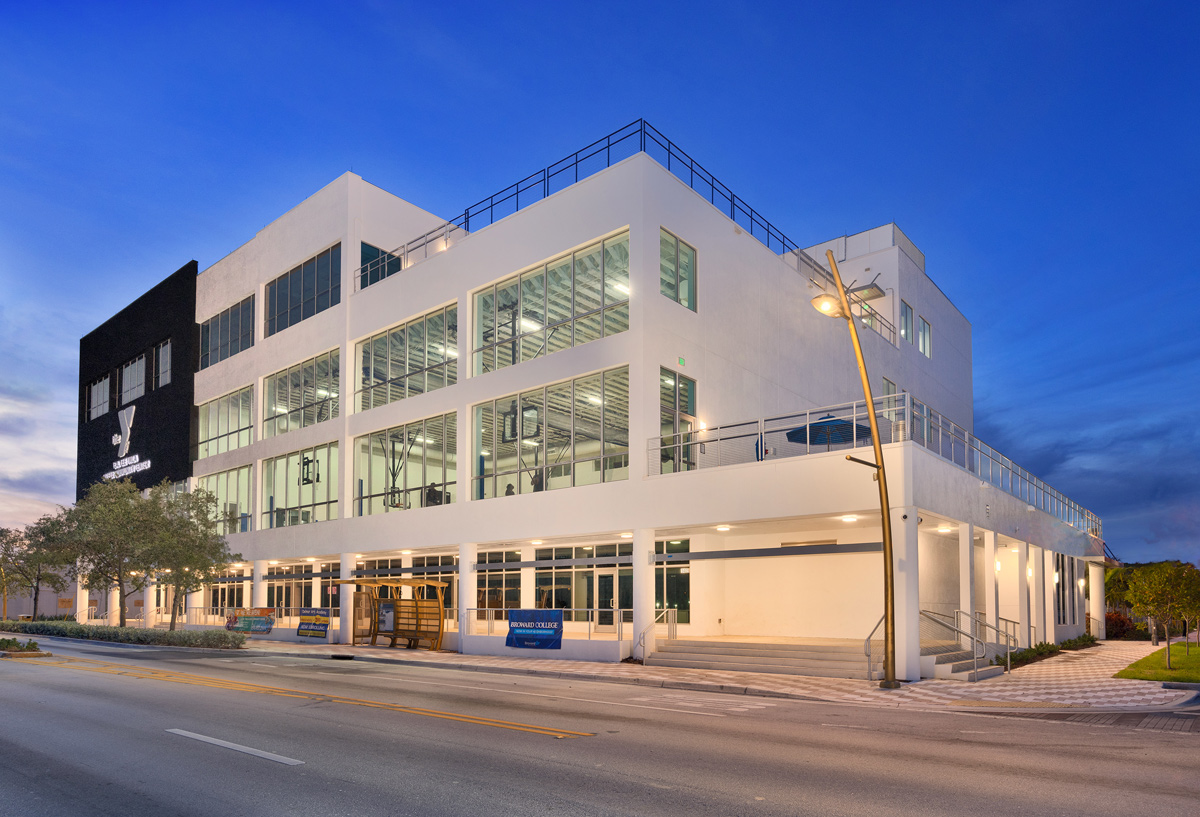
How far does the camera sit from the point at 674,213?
26750 millimetres

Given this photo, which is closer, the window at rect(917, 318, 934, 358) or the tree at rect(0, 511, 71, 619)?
the tree at rect(0, 511, 71, 619)

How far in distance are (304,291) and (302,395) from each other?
4.87m


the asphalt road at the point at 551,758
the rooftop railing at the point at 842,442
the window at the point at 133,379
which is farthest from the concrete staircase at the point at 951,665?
the window at the point at 133,379

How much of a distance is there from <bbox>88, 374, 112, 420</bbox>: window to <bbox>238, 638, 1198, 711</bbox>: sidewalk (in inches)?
1620

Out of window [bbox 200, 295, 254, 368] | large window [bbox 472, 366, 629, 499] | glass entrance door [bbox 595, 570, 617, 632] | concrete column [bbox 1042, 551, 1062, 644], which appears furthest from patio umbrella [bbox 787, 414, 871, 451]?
window [bbox 200, 295, 254, 368]

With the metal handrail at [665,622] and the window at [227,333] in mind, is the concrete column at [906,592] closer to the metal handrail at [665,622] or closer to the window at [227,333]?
the metal handrail at [665,622]

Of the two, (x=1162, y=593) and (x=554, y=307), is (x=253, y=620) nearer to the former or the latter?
(x=554, y=307)

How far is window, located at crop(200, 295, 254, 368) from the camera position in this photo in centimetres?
4497

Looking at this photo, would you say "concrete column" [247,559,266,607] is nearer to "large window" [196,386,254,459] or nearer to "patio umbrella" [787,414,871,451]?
"large window" [196,386,254,459]

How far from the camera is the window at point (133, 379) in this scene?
53750 mm

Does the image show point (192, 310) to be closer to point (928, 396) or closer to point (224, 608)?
point (224, 608)

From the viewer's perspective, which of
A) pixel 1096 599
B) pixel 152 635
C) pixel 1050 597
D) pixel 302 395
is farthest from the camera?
pixel 1096 599

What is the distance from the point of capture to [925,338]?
46.9 meters

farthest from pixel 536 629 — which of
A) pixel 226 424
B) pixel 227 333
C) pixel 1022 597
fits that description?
pixel 227 333
